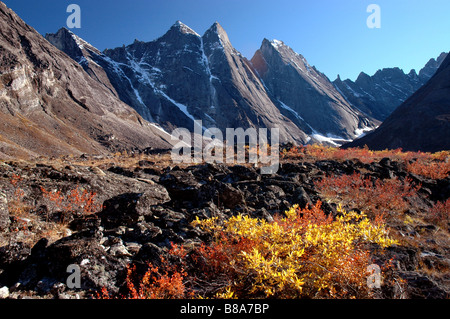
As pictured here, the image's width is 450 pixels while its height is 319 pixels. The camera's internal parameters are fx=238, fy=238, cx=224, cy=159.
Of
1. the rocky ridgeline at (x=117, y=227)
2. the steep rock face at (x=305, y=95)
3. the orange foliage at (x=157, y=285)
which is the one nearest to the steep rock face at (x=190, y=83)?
the steep rock face at (x=305, y=95)

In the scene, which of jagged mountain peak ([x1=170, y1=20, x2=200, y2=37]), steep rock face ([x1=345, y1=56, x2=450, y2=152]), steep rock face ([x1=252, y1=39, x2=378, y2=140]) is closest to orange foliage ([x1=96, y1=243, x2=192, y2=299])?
steep rock face ([x1=345, y1=56, x2=450, y2=152])

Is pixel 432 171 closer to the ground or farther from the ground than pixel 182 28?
closer to the ground

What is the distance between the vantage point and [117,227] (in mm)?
4746

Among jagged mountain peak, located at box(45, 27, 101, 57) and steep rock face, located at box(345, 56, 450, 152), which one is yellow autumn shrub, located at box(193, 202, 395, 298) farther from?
jagged mountain peak, located at box(45, 27, 101, 57)

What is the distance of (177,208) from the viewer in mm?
6457

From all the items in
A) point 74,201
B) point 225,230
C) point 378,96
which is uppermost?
point 378,96

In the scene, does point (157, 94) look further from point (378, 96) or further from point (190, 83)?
point (378, 96)

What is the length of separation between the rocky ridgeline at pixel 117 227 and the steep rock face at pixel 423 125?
202ft

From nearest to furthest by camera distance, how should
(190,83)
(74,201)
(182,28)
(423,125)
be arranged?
(74,201), (423,125), (190,83), (182,28)

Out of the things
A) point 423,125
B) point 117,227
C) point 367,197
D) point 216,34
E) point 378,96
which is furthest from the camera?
point 378,96

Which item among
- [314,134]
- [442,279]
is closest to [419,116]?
[314,134]

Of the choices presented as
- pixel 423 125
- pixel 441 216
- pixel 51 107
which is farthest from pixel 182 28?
pixel 441 216

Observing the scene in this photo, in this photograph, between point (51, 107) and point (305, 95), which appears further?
point (305, 95)

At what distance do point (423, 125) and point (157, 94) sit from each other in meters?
110
